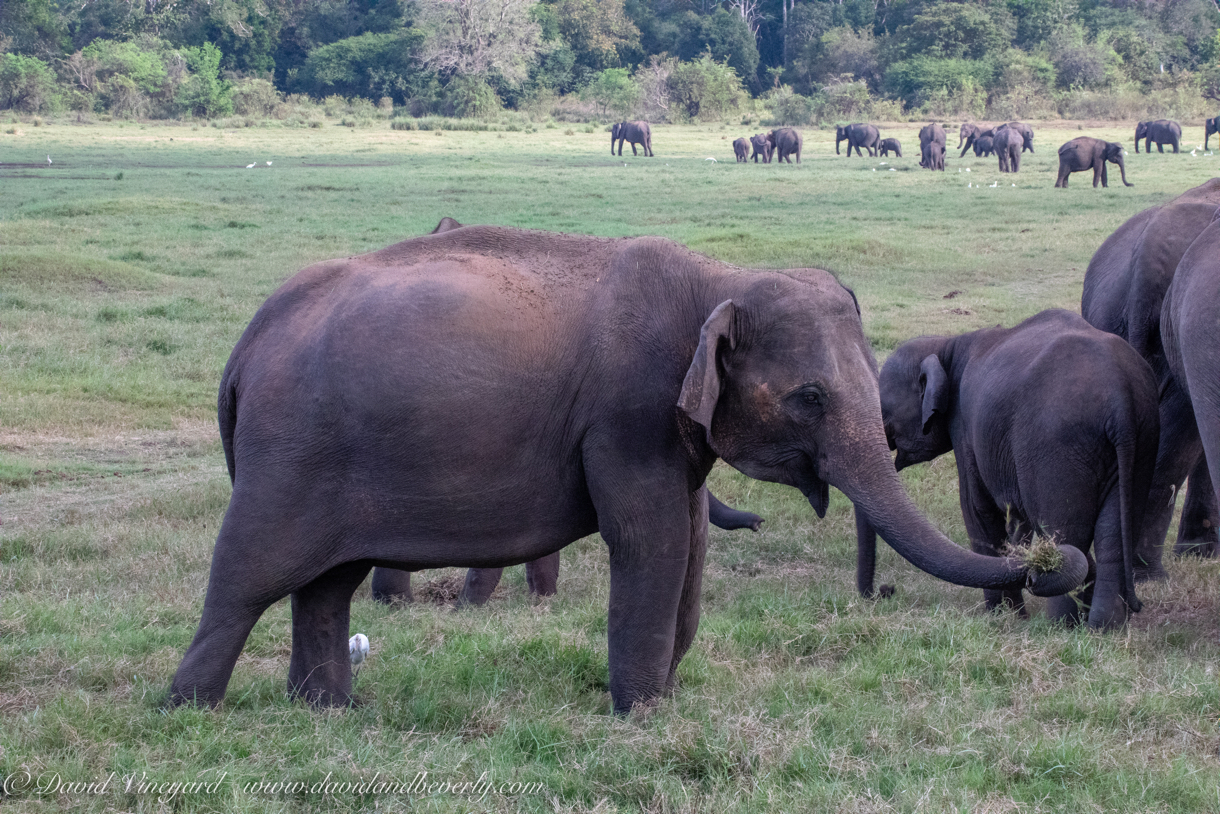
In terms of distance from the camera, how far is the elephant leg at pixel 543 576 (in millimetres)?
5703

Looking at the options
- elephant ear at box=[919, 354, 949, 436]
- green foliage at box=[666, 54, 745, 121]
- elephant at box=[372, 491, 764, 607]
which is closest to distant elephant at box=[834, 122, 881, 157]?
green foliage at box=[666, 54, 745, 121]

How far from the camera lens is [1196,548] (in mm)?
6535

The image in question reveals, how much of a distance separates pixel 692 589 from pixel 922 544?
926 millimetres

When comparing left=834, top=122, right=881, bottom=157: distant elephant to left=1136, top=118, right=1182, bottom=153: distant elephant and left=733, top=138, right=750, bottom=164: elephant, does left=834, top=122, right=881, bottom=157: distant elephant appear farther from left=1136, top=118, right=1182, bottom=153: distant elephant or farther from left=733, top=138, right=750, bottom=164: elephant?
left=1136, top=118, right=1182, bottom=153: distant elephant

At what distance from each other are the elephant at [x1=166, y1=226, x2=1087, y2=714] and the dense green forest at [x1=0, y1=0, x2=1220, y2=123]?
159 feet

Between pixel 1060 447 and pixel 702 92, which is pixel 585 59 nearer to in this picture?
pixel 702 92

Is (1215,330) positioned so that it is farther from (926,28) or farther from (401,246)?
(926,28)

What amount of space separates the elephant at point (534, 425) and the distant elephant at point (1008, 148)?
30.2 m

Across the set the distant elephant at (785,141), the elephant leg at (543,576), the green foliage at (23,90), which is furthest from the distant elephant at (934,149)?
the green foliage at (23,90)

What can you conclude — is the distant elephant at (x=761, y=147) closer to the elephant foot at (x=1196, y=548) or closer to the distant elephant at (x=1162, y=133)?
the distant elephant at (x=1162, y=133)

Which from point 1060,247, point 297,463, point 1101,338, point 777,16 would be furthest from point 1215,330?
point 777,16

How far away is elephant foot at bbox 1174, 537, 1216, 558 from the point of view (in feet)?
21.3

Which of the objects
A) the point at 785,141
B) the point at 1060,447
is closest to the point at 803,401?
the point at 1060,447

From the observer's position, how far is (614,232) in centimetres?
1742
